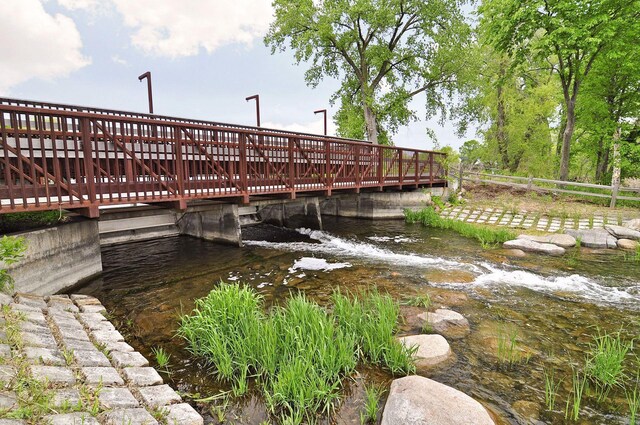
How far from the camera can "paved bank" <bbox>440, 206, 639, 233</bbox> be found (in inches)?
527

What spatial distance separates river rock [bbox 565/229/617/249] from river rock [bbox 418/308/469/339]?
8.91 m

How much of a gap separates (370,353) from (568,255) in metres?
9.34

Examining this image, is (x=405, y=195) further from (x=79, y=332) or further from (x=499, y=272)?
(x=79, y=332)

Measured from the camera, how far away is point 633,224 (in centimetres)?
1268

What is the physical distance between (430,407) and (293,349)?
1.78 meters

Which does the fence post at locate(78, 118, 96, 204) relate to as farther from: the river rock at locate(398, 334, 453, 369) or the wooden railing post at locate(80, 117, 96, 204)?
the river rock at locate(398, 334, 453, 369)

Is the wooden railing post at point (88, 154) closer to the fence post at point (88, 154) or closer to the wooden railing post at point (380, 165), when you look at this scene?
the fence post at point (88, 154)

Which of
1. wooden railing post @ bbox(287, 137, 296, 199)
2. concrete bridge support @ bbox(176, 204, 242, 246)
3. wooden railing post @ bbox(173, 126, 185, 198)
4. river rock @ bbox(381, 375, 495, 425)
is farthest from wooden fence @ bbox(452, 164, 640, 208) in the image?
wooden railing post @ bbox(173, 126, 185, 198)

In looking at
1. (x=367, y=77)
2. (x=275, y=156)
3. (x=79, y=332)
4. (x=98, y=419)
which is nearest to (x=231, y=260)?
(x=275, y=156)

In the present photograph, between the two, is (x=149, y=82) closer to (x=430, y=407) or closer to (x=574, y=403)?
(x=430, y=407)

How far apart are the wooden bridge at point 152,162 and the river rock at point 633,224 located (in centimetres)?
878

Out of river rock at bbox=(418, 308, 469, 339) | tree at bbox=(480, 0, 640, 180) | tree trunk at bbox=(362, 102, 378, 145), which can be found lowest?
river rock at bbox=(418, 308, 469, 339)

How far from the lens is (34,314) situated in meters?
4.59

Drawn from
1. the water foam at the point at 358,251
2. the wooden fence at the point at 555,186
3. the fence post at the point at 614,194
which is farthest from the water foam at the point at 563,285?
the fence post at the point at 614,194
